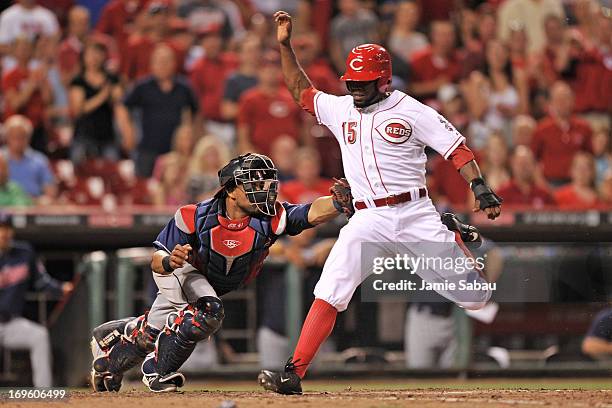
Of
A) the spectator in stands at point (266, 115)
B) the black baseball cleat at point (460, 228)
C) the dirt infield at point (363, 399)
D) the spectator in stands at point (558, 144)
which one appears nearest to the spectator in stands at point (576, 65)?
the spectator in stands at point (558, 144)

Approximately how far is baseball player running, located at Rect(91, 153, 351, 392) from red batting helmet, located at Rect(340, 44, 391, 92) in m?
0.63

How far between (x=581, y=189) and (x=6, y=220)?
529 cm

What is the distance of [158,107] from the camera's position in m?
12.4

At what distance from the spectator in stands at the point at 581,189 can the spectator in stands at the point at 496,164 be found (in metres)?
0.54

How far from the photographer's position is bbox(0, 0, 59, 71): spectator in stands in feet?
42.5

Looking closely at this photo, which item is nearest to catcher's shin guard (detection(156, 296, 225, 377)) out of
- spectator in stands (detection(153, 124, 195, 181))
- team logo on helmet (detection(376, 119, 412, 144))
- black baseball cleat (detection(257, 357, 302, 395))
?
black baseball cleat (detection(257, 357, 302, 395))

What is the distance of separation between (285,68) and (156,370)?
195 cm

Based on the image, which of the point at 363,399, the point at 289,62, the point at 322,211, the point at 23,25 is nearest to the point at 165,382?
the point at 363,399

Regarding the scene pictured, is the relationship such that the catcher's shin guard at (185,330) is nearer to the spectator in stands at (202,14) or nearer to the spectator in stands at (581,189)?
the spectator in stands at (581,189)

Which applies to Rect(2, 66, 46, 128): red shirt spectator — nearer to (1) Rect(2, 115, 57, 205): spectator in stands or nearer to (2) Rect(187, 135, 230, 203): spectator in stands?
(1) Rect(2, 115, 57, 205): spectator in stands

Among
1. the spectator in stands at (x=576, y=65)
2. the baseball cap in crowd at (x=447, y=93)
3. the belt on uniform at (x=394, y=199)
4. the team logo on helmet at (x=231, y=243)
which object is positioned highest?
the spectator in stands at (x=576, y=65)

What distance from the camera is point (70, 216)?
35.6 feet

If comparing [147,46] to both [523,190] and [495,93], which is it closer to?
[495,93]

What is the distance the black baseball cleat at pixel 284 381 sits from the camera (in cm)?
707
